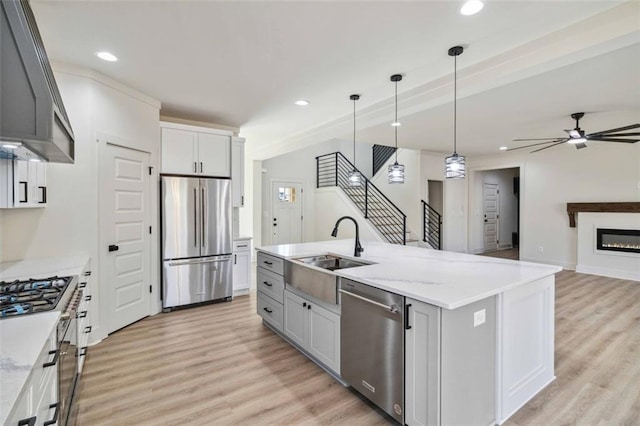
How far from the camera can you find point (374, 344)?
78.5 inches

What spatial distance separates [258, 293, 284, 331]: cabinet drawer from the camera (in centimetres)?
317

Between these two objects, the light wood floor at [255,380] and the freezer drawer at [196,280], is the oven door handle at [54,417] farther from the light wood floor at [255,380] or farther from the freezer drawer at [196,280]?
the freezer drawer at [196,280]

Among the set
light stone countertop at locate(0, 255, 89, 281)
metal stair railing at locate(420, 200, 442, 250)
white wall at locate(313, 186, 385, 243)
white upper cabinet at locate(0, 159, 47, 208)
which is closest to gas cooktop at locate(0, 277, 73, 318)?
light stone countertop at locate(0, 255, 89, 281)

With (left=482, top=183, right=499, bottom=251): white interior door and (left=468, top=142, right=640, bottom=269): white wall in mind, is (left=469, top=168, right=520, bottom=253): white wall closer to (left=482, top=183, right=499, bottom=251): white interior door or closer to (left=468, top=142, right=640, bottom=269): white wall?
(left=482, top=183, right=499, bottom=251): white interior door

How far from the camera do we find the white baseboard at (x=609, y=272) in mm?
5547

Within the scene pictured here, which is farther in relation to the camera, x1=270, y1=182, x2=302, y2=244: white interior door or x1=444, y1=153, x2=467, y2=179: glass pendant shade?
x1=270, y1=182, x2=302, y2=244: white interior door

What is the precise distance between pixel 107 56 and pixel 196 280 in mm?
2759

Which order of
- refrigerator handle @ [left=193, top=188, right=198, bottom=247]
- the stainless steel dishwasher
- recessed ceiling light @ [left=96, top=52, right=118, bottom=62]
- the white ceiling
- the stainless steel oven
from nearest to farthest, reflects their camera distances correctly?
the stainless steel oven → the stainless steel dishwasher → the white ceiling → recessed ceiling light @ [left=96, top=52, right=118, bottom=62] → refrigerator handle @ [left=193, top=188, right=198, bottom=247]

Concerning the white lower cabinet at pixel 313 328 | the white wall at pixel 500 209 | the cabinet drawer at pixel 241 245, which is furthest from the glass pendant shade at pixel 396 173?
the white wall at pixel 500 209

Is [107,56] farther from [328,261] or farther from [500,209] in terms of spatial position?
[500,209]

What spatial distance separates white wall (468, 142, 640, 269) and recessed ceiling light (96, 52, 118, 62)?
26.1 ft

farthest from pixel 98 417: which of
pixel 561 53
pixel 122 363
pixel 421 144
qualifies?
pixel 421 144

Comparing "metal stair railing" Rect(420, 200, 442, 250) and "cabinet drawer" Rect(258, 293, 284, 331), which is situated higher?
"metal stair railing" Rect(420, 200, 442, 250)

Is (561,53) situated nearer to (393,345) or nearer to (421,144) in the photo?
(393,345)
